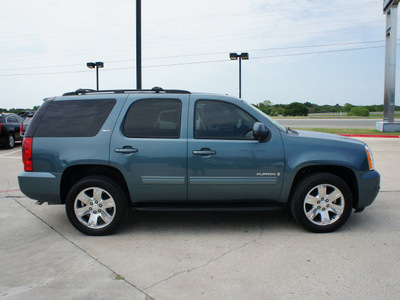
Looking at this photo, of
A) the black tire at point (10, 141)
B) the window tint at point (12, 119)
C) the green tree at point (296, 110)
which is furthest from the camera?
the green tree at point (296, 110)

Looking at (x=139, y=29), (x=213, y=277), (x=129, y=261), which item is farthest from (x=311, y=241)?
(x=139, y=29)

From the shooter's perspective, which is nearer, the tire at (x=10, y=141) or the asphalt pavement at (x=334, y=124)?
the tire at (x=10, y=141)

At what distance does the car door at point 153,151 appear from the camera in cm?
431

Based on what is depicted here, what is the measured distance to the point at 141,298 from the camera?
2.94m

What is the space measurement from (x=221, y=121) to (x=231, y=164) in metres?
0.56

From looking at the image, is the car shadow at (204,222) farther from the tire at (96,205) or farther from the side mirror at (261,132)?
the side mirror at (261,132)

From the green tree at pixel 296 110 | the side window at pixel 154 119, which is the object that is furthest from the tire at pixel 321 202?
the green tree at pixel 296 110

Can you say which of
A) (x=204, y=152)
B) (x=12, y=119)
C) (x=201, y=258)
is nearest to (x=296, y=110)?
(x=12, y=119)

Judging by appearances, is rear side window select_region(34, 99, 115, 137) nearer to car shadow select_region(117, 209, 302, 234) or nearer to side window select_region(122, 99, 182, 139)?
side window select_region(122, 99, 182, 139)

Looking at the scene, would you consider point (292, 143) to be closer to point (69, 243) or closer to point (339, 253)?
point (339, 253)

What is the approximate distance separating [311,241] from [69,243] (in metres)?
2.82

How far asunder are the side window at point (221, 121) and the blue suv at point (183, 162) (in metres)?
0.01

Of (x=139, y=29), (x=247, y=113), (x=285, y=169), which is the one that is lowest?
(x=285, y=169)

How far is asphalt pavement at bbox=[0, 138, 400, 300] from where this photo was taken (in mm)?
3070
